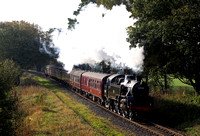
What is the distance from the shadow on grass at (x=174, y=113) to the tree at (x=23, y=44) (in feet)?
80.9

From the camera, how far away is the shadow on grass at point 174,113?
13.0 metres

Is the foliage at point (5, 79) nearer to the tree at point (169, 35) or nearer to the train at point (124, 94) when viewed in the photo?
the train at point (124, 94)

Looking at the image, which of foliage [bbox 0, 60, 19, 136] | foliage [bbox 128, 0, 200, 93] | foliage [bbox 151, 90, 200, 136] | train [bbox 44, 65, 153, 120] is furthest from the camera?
train [bbox 44, 65, 153, 120]

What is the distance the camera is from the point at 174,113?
14.3 metres

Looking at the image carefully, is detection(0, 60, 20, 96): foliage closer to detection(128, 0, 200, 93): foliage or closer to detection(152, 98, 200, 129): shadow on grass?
detection(128, 0, 200, 93): foliage

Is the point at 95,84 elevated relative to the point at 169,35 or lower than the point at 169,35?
lower

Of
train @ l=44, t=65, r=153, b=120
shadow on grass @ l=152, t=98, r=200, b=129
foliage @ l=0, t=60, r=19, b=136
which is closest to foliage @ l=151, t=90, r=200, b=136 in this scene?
shadow on grass @ l=152, t=98, r=200, b=129

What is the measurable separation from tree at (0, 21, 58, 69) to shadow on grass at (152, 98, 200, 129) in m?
24.7

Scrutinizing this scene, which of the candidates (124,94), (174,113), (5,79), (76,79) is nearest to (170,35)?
(124,94)

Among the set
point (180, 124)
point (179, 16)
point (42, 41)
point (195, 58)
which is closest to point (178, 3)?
point (179, 16)

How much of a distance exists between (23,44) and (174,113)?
93.9 feet

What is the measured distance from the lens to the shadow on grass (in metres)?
13.0

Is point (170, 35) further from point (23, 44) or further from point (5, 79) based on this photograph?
point (23, 44)

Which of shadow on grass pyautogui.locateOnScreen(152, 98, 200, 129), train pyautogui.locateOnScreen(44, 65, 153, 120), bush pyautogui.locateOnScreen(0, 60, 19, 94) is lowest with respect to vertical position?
shadow on grass pyautogui.locateOnScreen(152, 98, 200, 129)
